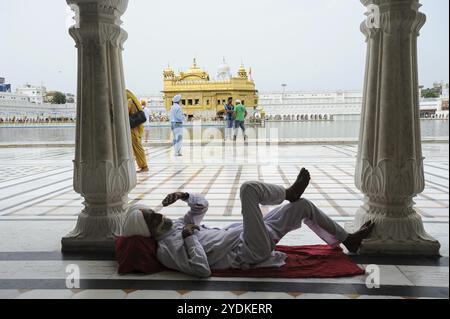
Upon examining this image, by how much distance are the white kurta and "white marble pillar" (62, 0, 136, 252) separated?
53 cm

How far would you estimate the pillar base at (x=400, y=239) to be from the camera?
87.3 inches

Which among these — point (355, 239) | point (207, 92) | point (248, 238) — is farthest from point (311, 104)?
point (248, 238)

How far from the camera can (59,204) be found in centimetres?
359

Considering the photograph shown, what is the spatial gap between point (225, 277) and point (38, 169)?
4.82m

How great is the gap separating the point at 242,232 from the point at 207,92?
3348 cm

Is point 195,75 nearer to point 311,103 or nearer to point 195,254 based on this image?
point 311,103

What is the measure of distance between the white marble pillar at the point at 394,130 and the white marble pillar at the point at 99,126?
1.42 meters

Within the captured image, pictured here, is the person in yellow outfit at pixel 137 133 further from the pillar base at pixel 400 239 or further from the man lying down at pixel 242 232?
the pillar base at pixel 400 239

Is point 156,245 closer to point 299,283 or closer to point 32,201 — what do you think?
point 299,283

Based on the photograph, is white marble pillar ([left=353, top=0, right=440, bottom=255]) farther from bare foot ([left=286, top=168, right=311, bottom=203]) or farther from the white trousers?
bare foot ([left=286, top=168, right=311, bottom=203])

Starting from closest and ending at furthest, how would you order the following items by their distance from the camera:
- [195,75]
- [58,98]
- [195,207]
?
[195,207]
[195,75]
[58,98]

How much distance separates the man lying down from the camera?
1.94 metres

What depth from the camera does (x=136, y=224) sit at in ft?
6.63

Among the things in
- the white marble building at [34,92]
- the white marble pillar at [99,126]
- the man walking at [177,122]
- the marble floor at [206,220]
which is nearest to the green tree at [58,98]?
→ the white marble building at [34,92]
